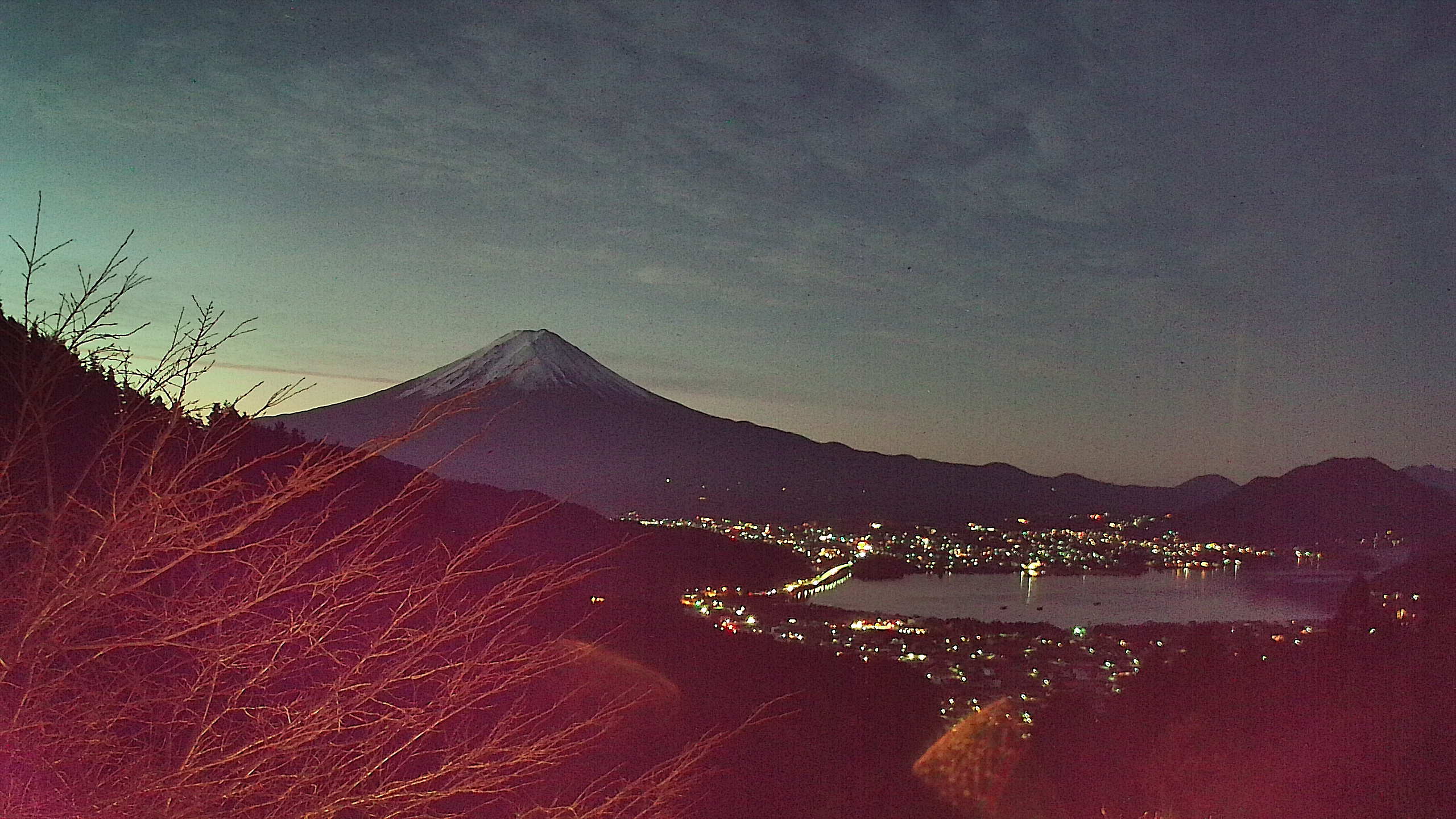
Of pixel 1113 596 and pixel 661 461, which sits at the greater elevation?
pixel 661 461

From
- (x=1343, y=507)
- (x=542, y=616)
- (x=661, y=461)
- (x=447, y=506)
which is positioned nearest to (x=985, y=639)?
(x=542, y=616)

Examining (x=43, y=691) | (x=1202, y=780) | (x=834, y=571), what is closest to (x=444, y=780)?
(x=43, y=691)

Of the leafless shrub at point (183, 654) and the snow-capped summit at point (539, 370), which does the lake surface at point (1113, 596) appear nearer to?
the snow-capped summit at point (539, 370)

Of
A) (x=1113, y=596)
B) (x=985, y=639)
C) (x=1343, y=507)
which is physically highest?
(x=1343, y=507)

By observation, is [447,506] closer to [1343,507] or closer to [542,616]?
[542,616]

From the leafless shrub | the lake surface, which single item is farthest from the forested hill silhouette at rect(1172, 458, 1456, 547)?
the leafless shrub

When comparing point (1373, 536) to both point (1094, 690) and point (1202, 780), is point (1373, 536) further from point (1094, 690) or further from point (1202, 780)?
point (1202, 780)

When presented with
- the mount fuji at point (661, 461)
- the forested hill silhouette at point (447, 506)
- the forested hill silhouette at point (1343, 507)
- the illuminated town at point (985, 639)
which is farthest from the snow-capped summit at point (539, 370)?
the forested hill silhouette at point (1343, 507)
